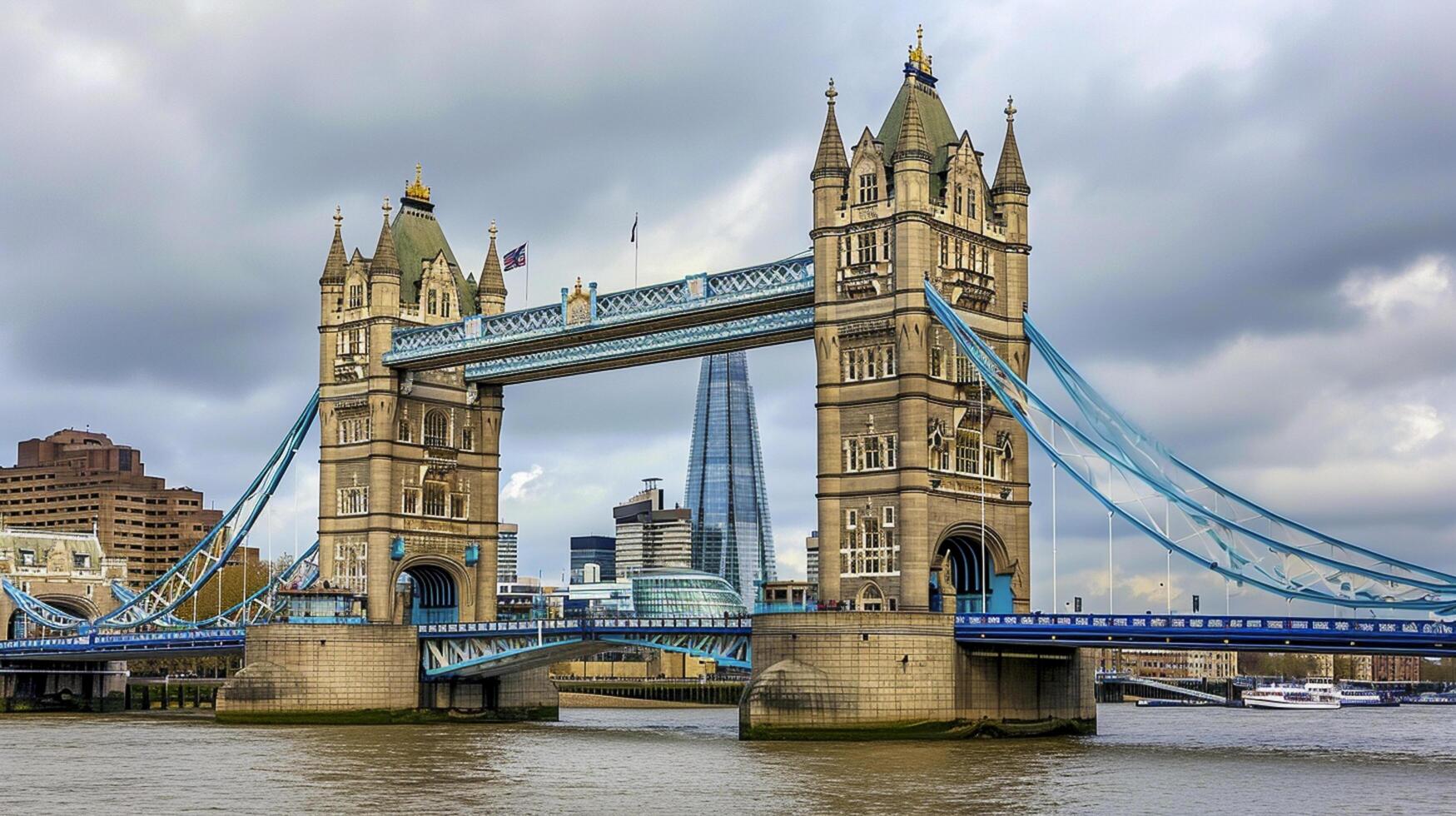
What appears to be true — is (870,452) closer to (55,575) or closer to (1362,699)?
(55,575)

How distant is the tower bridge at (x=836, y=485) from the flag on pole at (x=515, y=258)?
9.19ft

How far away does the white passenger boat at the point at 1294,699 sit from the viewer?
154 m

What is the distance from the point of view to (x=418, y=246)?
329 ft

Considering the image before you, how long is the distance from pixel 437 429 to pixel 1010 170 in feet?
111

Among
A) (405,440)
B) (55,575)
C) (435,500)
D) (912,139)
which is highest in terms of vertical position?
(912,139)

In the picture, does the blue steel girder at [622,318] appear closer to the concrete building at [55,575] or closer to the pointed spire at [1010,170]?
the pointed spire at [1010,170]

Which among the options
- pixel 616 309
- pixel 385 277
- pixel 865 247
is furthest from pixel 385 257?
pixel 865 247

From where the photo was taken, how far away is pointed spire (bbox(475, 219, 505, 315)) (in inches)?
3949

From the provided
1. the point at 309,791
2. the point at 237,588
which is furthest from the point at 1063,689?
the point at 237,588

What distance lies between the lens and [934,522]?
2921 inches

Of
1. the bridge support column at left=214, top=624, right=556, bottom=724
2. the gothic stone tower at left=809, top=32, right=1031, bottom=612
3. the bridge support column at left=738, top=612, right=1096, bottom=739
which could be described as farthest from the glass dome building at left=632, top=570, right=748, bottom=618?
the bridge support column at left=738, top=612, right=1096, bottom=739

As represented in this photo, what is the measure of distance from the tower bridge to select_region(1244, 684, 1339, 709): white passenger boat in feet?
246

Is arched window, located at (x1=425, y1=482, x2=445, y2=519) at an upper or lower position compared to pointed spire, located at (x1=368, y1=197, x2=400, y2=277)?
lower

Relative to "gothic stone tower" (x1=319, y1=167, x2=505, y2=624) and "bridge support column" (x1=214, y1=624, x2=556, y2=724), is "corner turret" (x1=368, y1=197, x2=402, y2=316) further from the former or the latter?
"bridge support column" (x1=214, y1=624, x2=556, y2=724)
